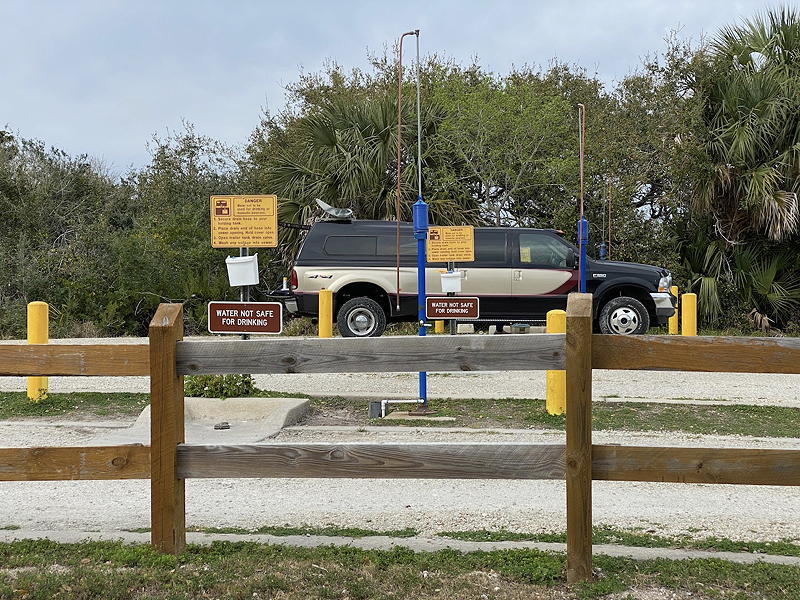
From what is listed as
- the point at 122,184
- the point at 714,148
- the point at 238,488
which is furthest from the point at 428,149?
the point at 238,488

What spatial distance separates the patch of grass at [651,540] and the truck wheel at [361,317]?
9.83 metres

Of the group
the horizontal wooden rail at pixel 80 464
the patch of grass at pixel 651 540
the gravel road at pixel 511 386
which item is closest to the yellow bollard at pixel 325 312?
the gravel road at pixel 511 386

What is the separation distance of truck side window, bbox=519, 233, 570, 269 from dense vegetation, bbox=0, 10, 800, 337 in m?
4.45

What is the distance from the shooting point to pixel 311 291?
49.4 ft

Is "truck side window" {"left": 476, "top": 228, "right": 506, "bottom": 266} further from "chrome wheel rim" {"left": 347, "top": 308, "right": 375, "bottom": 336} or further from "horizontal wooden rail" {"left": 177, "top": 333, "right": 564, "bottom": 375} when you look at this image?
"horizontal wooden rail" {"left": 177, "top": 333, "right": 564, "bottom": 375}

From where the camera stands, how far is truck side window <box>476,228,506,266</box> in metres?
15.1

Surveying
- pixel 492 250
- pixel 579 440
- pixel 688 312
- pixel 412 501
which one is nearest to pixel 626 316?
pixel 688 312

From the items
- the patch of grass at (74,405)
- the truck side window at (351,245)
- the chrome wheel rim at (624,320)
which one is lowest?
the patch of grass at (74,405)

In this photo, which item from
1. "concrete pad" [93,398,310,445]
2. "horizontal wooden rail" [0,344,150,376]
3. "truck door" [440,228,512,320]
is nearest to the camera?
"horizontal wooden rail" [0,344,150,376]

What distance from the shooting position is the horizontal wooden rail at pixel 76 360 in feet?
13.9

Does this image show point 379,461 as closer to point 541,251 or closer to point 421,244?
point 421,244

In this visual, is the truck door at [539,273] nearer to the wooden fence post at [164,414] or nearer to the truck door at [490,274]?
the truck door at [490,274]

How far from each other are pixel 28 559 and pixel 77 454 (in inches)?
22.7

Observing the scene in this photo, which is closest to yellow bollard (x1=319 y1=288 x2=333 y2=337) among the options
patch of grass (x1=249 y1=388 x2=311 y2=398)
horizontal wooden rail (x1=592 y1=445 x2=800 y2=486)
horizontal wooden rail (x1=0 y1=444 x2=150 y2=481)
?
patch of grass (x1=249 y1=388 x2=311 y2=398)
